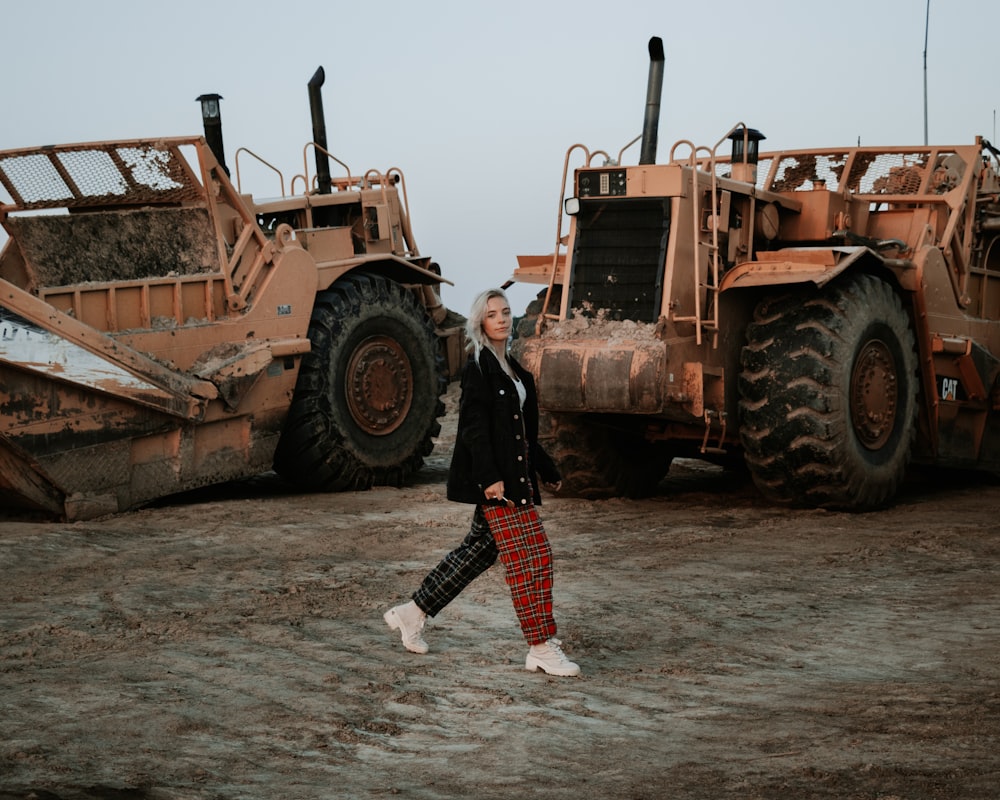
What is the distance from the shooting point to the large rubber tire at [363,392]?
38.9ft

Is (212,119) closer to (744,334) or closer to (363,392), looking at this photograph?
(363,392)

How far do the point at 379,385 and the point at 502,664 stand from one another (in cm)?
617

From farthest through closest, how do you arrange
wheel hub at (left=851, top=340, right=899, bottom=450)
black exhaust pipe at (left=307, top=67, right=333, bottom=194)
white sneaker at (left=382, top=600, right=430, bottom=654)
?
black exhaust pipe at (left=307, top=67, right=333, bottom=194), wheel hub at (left=851, top=340, right=899, bottom=450), white sneaker at (left=382, top=600, right=430, bottom=654)

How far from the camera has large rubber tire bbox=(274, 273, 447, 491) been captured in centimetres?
1187

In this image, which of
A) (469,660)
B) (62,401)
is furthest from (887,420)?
(62,401)

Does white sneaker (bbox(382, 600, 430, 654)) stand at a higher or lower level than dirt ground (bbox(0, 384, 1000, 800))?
higher

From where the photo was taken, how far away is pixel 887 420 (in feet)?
34.8

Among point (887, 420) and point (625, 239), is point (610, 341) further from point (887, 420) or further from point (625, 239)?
point (887, 420)

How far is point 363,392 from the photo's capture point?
40.3ft

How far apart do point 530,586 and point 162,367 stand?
502 cm

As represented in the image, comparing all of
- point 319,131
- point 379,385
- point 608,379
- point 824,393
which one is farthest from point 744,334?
point 319,131

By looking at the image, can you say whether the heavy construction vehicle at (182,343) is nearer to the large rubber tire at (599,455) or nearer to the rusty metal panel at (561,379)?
the large rubber tire at (599,455)

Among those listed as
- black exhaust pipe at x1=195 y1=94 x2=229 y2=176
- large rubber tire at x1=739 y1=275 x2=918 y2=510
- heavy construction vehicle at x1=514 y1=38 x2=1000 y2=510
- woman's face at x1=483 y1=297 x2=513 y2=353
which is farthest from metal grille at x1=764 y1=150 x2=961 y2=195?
woman's face at x1=483 y1=297 x2=513 y2=353

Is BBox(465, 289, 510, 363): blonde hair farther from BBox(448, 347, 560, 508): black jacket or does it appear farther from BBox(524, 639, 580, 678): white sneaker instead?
BBox(524, 639, 580, 678): white sneaker
